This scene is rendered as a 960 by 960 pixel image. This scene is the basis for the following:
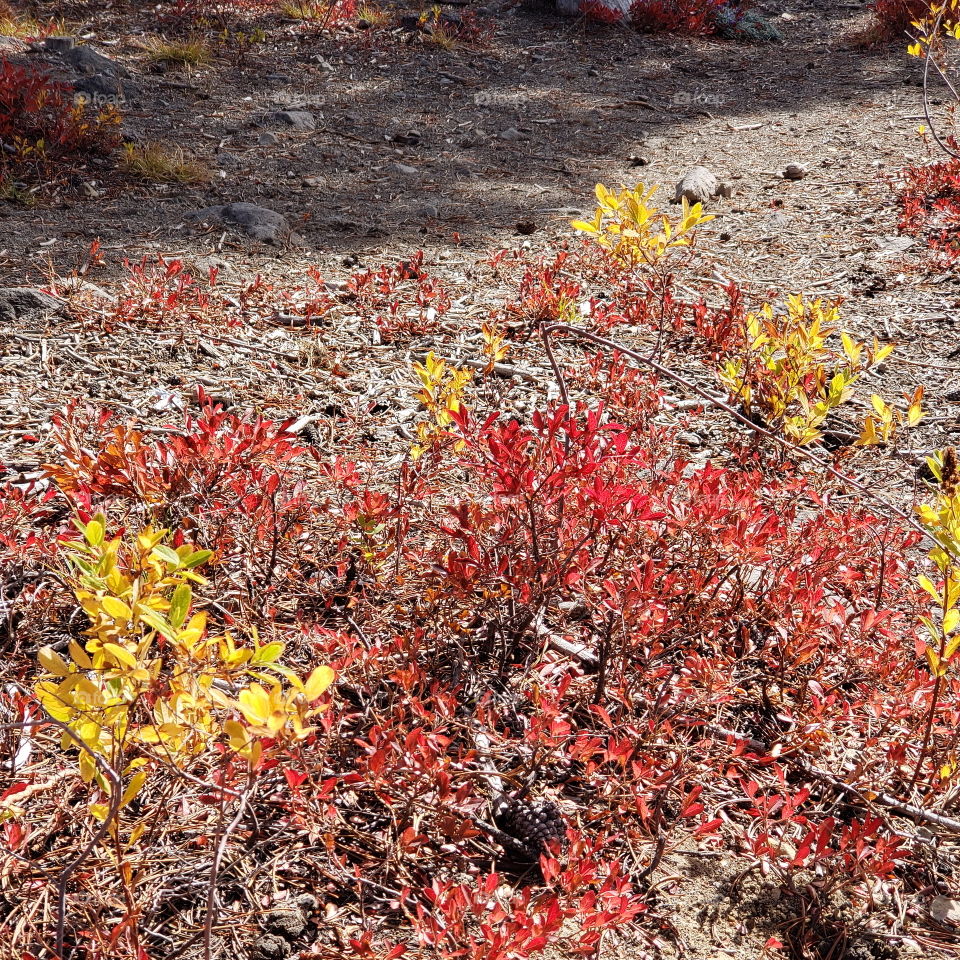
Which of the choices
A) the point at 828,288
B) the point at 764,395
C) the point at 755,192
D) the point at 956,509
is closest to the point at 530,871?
the point at 956,509

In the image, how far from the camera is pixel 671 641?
2.30m

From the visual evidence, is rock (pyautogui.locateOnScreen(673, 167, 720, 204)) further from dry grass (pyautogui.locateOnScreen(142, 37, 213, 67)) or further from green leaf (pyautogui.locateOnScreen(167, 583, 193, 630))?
dry grass (pyautogui.locateOnScreen(142, 37, 213, 67))

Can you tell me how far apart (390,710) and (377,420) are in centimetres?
177

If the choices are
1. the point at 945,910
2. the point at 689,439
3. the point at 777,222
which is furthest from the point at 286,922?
the point at 777,222

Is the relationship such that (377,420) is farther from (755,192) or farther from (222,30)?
(222,30)

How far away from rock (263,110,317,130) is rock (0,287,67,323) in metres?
4.37

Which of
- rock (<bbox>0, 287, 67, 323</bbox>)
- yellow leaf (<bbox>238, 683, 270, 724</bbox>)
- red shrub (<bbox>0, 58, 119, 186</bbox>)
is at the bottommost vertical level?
rock (<bbox>0, 287, 67, 323</bbox>)

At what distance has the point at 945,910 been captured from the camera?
5.67 feet

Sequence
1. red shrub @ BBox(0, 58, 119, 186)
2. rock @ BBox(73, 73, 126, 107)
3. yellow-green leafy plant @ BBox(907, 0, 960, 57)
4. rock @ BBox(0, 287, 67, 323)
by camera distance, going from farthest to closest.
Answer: rock @ BBox(73, 73, 126, 107) < red shrub @ BBox(0, 58, 119, 186) < yellow-green leafy plant @ BBox(907, 0, 960, 57) < rock @ BBox(0, 287, 67, 323)

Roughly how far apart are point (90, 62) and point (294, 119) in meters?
2.43

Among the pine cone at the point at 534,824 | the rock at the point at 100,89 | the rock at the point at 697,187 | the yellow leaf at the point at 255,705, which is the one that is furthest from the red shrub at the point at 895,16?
the yellow leaf at the point at 255,705

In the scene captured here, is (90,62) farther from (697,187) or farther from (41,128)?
(697,187)

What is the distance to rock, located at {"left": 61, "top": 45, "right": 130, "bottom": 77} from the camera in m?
8.01

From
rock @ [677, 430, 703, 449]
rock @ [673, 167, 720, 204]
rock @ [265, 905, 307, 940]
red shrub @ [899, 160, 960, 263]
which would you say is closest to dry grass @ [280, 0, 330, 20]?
rock @ [673, 167, 720, 204]
